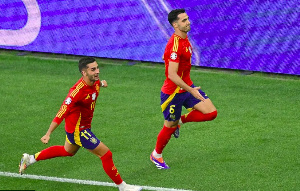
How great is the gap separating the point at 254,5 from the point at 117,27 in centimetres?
353

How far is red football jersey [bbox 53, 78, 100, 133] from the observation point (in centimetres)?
930

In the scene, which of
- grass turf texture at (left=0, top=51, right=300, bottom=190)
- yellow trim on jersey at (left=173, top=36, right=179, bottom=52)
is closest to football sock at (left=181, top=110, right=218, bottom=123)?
grass turf texture at (left=0, top=51, right=300, bottom=190)

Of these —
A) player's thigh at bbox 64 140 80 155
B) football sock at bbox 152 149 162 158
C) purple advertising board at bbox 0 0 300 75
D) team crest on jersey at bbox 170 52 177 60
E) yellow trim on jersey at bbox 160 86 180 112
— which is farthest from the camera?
purple advertising board at bbox 0 0 300 75

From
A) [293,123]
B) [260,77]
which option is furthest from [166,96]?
[260,77]

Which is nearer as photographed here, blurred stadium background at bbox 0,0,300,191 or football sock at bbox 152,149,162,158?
blurred stadium background at bbox 0,0,300,191

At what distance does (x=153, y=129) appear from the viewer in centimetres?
1264

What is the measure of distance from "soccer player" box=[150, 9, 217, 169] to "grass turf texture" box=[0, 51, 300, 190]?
1.81ft

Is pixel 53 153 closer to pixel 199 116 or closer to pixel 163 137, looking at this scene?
pixel 163 137

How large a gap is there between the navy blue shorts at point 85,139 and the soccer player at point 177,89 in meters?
1.49

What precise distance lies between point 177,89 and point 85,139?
180 cm

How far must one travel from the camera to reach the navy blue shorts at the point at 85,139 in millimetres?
9391

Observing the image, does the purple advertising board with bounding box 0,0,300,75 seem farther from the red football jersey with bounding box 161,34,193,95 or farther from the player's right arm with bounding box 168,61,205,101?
the player's right arm with bounding box 168,61,205,101

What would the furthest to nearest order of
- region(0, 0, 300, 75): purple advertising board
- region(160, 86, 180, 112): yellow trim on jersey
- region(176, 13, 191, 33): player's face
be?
region(0, 0, 300, 75): purple advertising board, region(160, 86, 180, 112): yellow trim on jersey, region(176, 13, 191, 33): player's face

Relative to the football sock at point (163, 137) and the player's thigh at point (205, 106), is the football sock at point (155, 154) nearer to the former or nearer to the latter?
the football sock at point (163, 137)
